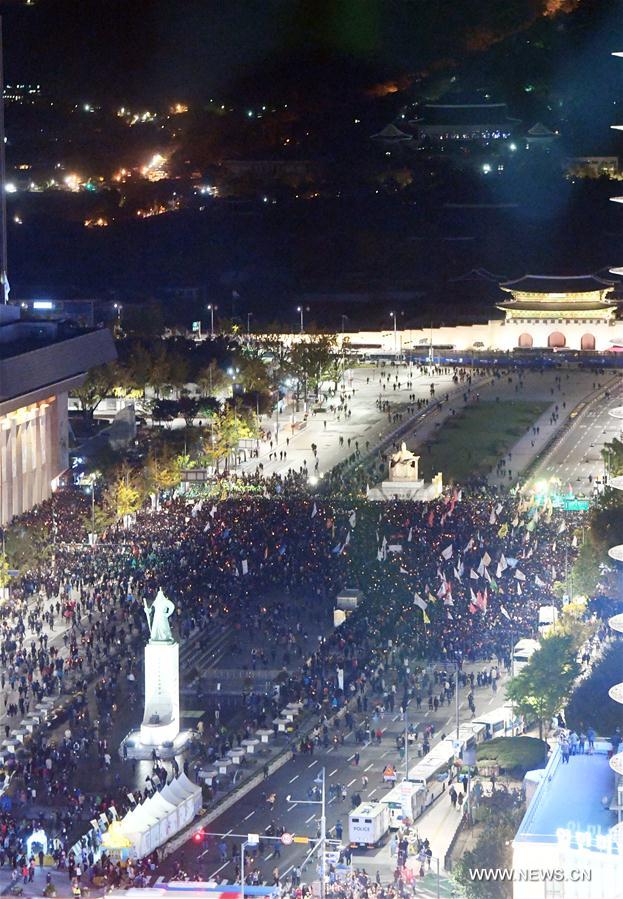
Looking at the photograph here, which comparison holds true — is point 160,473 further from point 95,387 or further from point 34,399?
point 95,387

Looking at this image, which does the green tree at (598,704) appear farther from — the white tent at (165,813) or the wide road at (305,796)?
the white tent at (165,813)

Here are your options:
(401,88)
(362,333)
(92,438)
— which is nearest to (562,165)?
(401,88)

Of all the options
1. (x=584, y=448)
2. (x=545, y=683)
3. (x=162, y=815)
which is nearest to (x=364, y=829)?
(x=162, y=815)

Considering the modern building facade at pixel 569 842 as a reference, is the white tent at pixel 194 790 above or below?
below

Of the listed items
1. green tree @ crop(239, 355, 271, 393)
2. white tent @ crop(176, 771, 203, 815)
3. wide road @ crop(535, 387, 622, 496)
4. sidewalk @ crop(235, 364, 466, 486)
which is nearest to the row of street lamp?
sidewalk @ crop(235, 364, 466, 486)

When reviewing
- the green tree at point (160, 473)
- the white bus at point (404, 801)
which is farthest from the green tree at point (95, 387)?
the white bus at point (404, 801)
